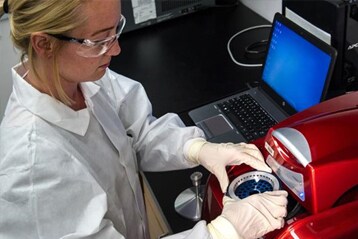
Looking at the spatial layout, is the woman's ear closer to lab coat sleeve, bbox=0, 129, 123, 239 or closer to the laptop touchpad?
lab coat sleeve, bbox=0, 129, 123, 239

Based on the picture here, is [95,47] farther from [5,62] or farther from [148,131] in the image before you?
[5,62]

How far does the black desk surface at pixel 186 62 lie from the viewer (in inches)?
53.7

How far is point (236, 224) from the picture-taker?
785 millimetres

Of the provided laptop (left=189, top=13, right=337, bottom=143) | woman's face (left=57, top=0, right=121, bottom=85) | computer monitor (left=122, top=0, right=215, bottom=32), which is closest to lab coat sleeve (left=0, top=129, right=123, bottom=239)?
woman's face (left=57, top=0, right=121, bottom=85)

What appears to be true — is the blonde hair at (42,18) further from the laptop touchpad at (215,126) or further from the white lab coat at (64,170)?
the laptop touchpad at (215,126)

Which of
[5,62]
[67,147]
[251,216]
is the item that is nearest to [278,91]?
[251,216]

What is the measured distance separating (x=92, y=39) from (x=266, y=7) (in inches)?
45.8

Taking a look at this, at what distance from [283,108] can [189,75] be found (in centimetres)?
43

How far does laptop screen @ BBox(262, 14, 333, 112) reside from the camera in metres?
1.04

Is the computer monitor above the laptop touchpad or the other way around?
above

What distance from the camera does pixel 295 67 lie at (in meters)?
1.15

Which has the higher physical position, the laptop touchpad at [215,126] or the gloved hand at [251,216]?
the gloved hand at [251,216]

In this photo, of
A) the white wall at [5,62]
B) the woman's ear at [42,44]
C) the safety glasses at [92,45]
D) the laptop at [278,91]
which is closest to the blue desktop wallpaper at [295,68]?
the laptop at [278,91]

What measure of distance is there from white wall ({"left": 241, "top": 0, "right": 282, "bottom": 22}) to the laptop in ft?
1.65
